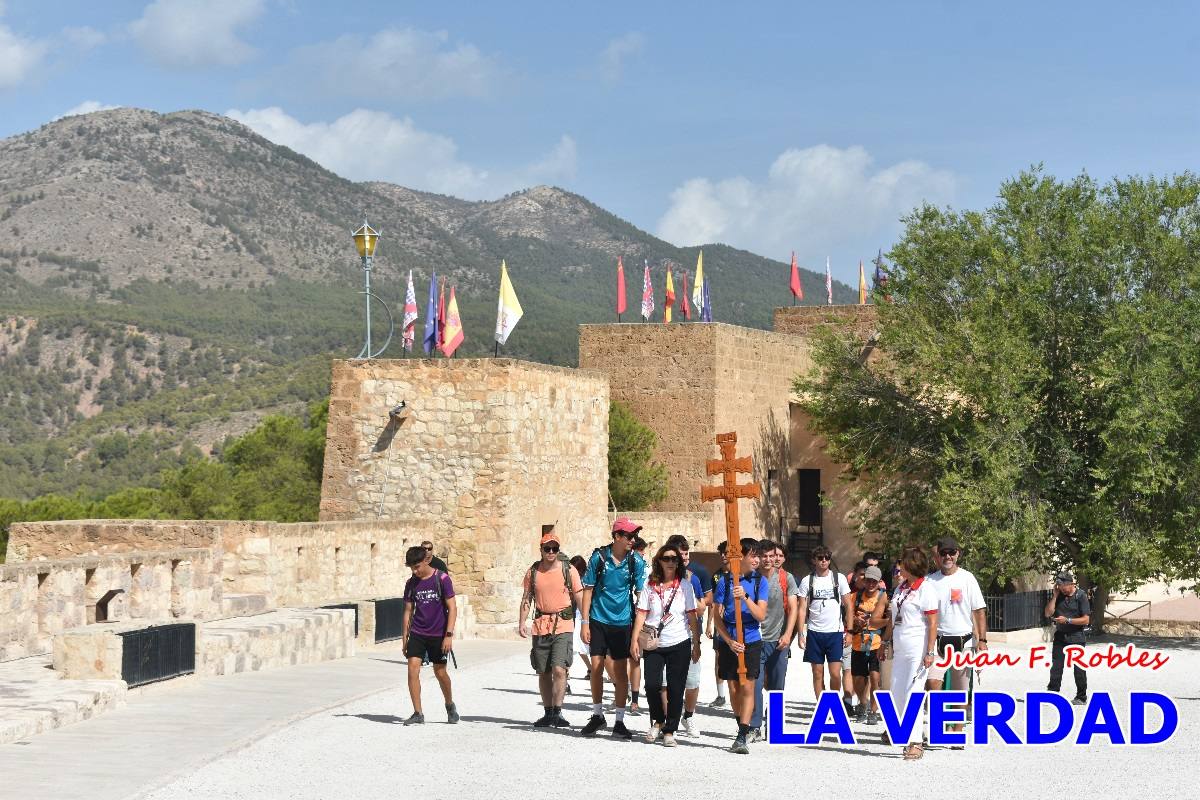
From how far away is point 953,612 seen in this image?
1297 cm

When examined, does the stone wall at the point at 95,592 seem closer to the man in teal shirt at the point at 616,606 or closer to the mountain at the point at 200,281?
the man in teal shirt at the point at 616,606

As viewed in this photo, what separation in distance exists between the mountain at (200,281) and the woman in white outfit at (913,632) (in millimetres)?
55397

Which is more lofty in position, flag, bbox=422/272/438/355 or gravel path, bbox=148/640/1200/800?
flag, bbox=422/272/438/355

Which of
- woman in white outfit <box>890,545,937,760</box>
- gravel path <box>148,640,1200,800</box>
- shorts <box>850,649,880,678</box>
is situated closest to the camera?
gravel path <box>148,640,1200,800</box>

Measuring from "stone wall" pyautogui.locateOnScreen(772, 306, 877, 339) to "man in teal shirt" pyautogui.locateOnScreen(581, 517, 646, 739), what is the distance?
2679cm

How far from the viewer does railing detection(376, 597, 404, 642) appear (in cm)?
2147

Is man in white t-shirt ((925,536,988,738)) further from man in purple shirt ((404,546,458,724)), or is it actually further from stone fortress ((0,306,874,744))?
stone fortress ((0,306,874,744))

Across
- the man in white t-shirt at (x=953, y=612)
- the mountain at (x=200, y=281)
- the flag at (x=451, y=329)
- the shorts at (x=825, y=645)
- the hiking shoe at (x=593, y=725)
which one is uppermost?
the mountain at (x=200, y=281)

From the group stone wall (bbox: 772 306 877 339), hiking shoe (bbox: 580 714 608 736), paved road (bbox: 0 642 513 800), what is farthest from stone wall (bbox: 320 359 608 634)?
stone wall (bbox: 772 306 877 339)

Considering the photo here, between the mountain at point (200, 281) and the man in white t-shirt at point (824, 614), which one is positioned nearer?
the man in white t-shirt at point (824, 614)

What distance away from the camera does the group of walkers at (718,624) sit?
12.7 meters

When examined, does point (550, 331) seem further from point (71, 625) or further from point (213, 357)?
point (71, 625)

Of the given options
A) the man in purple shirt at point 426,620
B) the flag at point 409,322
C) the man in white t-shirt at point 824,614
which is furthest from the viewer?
the flag at point 409,322

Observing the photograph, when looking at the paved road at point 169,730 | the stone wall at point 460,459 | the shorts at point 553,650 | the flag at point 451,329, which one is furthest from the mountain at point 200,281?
the shorts at point 553,650
